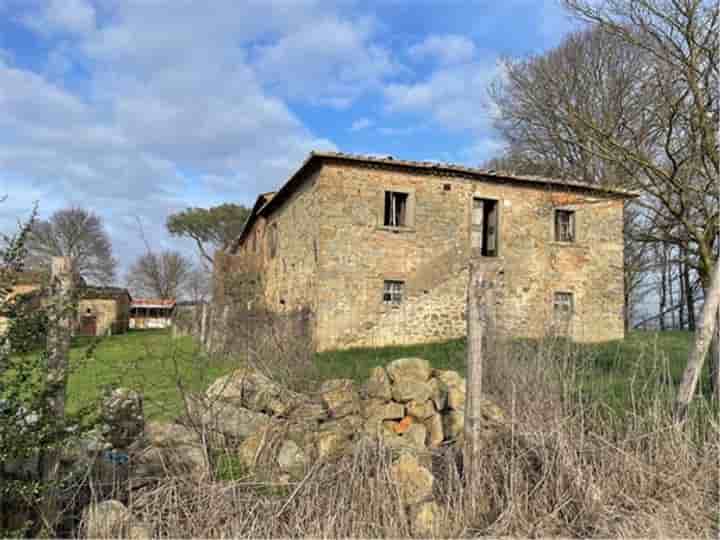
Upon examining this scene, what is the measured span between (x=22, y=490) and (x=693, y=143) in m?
9.88

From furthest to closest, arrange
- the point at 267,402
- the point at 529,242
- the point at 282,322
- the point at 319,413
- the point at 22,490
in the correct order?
1. the point at 529,242
2. the point at 282,322
3. the point at 267,402
4. the point at 319,413
5. the point at 22,490

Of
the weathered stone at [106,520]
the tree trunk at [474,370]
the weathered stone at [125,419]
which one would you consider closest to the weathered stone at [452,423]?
the tree trunk at [474,370]

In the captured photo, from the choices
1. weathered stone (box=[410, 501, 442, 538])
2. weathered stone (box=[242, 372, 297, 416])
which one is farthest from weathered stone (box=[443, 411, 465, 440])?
weathered stone (box=[410, 501, 442, 538])

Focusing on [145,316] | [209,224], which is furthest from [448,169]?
[145,316]

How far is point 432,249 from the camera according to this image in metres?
13.9

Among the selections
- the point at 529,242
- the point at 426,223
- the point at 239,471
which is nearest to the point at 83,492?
the point at 239,471

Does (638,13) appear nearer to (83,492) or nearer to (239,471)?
(239,471)

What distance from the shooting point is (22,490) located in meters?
2.86

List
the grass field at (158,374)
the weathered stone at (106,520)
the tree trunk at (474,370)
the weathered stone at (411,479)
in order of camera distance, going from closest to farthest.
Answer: the weathered stone at (106,520) → the weathered stone at (411,479) → the tree trunk at (474,370) → the grass field at (158,374)

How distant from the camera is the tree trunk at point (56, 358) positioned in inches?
123

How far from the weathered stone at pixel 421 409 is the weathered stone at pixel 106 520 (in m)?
3.17

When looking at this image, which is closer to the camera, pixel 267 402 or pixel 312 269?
pixel 267 402

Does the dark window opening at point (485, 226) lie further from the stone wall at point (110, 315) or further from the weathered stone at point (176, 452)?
the stone wall at point (110, 315)

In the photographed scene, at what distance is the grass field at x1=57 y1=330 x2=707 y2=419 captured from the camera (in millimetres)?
4645
